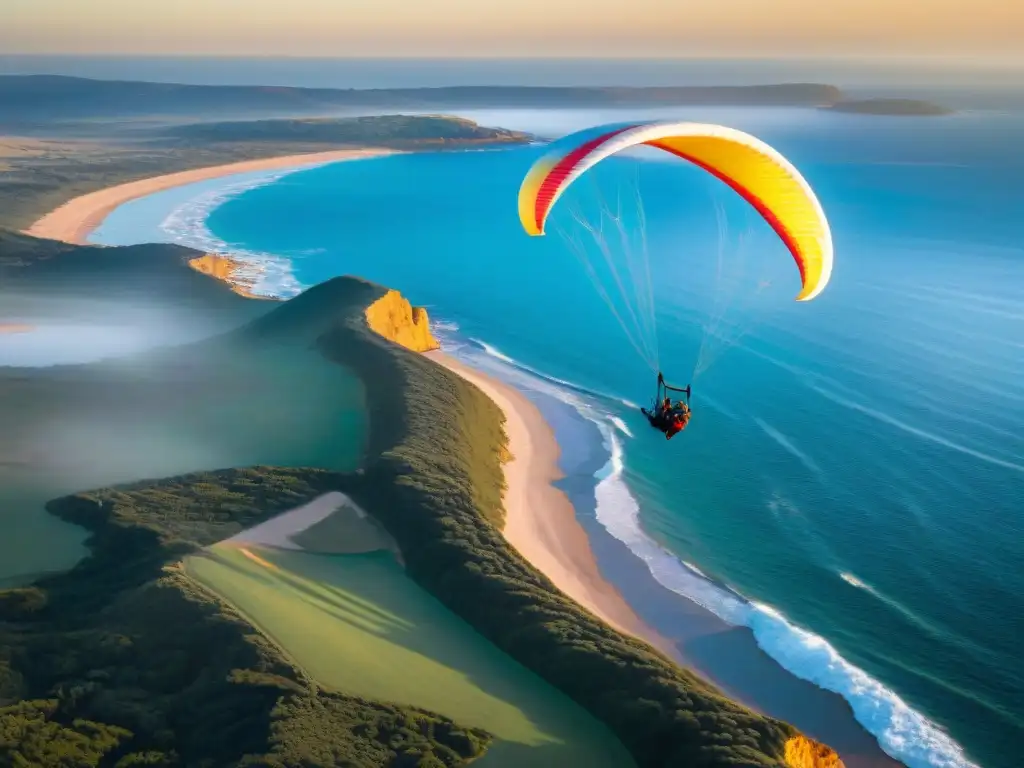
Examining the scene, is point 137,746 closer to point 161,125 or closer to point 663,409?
point 663,409

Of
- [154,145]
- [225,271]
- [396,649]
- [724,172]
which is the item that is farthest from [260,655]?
[154,145]

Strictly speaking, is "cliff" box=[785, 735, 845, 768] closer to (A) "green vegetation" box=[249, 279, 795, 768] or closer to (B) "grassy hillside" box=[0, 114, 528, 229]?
(A) "green vegetation" box=[249, 279, 795, 768]

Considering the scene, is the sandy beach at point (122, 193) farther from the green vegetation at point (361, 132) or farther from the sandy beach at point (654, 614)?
the sandy beach at point (654, 614)

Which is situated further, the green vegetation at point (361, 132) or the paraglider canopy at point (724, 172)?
the green vegetation at point (361, 132)

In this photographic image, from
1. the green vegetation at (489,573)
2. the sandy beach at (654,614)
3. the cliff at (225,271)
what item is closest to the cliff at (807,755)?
the green vegetation at (489,573)

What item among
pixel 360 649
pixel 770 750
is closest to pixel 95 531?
pixel 360 649

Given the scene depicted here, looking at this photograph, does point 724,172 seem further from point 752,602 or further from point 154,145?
point 154,145
